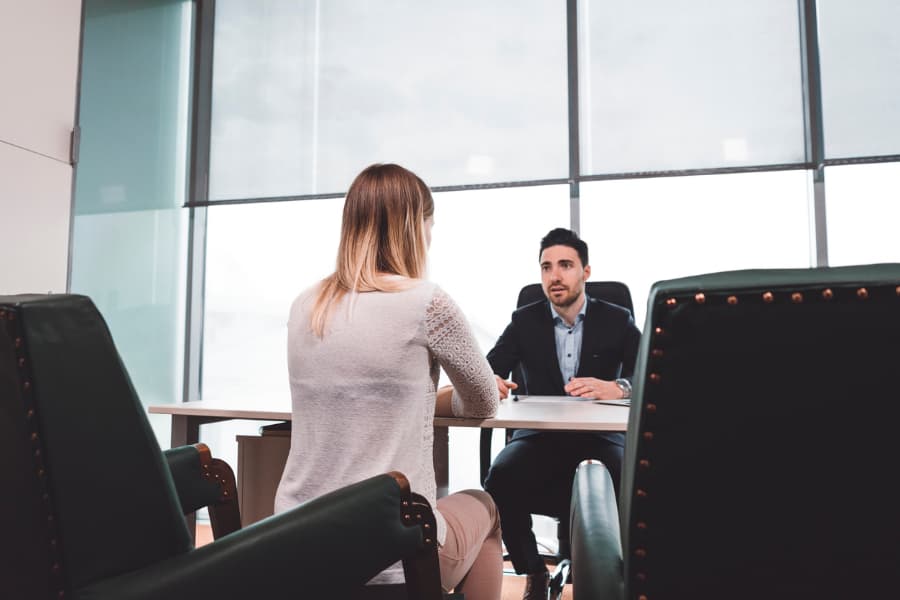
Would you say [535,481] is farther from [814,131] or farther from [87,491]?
[814,131]

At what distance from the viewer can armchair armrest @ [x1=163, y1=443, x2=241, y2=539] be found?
1317 mm

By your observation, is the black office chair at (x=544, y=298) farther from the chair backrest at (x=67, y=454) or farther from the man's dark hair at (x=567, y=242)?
the chair backrest at (x=67, y=454)

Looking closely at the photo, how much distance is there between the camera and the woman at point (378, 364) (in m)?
1.26

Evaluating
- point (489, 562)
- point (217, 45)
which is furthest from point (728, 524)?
point (217, 45)

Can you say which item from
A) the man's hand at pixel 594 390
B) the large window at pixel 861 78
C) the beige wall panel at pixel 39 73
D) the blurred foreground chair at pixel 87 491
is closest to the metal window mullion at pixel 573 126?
the large window at pixel 861 78

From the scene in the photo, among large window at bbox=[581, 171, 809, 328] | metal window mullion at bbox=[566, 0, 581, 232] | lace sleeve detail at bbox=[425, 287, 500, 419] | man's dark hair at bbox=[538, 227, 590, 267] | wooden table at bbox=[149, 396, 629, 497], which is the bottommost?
wooden table at bbox=[149, 396, 629, 497]

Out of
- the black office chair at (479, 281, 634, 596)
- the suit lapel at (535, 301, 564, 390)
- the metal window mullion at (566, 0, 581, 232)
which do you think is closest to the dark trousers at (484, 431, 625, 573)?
the black office chair at (479, 281, 634, 596)

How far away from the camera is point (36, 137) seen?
308 centimetres

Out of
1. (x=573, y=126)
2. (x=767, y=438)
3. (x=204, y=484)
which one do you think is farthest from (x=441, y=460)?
(x=573, y=126)

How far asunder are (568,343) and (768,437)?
2209 millimetres

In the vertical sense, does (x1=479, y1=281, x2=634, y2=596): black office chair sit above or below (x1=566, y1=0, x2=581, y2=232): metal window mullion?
below

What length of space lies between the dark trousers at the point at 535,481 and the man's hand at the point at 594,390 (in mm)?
144

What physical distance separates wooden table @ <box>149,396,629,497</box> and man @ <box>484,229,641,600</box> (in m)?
0.16

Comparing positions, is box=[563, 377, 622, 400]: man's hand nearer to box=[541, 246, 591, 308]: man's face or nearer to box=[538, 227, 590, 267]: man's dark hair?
box=[541, 246, 591, 308]: man's face
